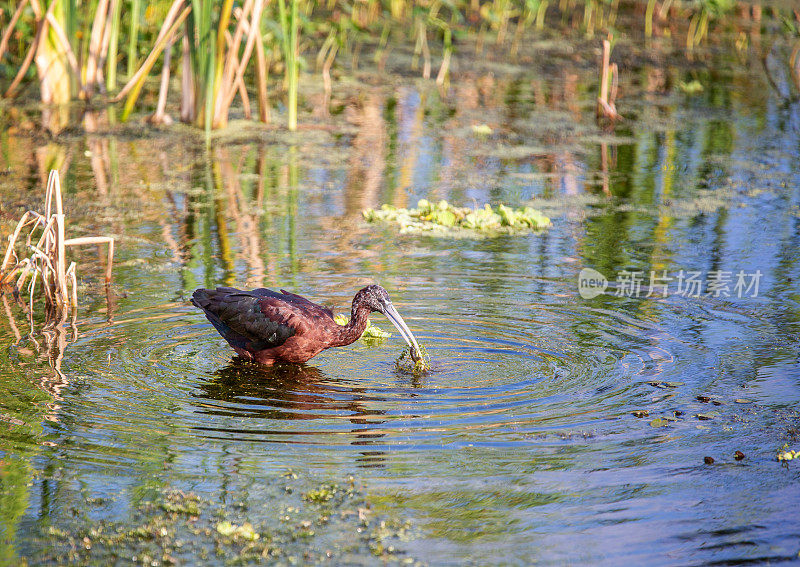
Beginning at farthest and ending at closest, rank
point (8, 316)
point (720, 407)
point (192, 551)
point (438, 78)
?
1. point (438, 78)
2. point (8, 316)
3. point (720, 407)
4. point (192, 551)

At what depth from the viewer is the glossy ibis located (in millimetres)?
6625

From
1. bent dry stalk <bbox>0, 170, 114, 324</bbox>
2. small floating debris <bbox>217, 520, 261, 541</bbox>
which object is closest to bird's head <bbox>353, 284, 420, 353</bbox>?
bent dry stalk <bbox>0, 170, 114, 324</bbox>

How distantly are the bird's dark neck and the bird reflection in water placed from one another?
281mm

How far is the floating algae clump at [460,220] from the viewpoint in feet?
32.1

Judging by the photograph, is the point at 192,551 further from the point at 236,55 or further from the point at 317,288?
the point at 236,55

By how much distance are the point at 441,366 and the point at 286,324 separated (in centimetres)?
104

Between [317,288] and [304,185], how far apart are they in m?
3.57

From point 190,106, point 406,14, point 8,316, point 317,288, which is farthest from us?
point 406,14

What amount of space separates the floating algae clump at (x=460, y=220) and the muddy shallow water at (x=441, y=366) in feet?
0.66

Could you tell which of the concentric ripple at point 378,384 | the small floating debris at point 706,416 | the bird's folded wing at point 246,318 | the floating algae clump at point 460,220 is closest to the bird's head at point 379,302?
the concentric ripple at point 378,384

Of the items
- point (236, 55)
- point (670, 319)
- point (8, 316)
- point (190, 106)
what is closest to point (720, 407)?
point (670, 319)

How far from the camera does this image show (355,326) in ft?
22.2

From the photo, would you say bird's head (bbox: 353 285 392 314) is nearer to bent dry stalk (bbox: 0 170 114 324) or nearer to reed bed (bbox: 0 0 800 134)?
bent dry stalk (bbox: 0 170 114 324)

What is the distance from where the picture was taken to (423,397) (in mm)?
6125
